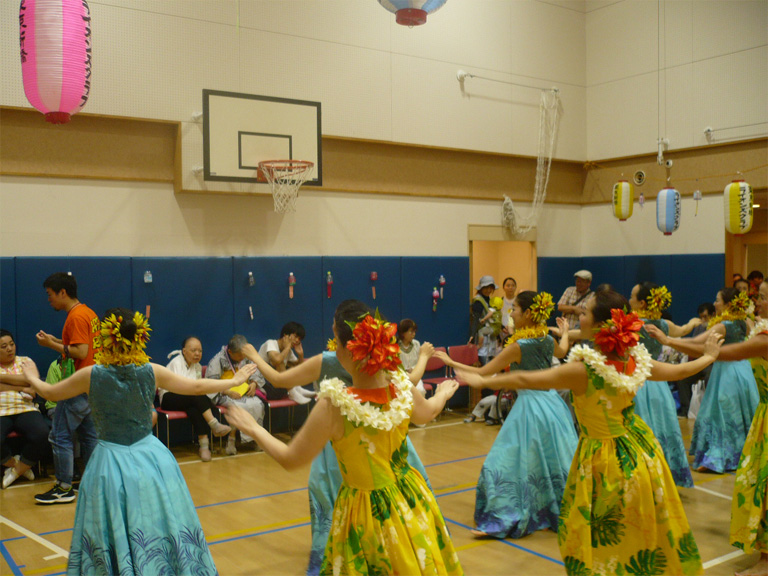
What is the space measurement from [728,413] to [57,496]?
6.07 metres

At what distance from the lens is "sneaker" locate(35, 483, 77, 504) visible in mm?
6223

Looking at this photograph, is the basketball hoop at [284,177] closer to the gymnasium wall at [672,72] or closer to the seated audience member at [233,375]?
the seated audience member at [233,375]

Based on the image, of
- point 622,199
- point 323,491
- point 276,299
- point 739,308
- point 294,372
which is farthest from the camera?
point 622,199

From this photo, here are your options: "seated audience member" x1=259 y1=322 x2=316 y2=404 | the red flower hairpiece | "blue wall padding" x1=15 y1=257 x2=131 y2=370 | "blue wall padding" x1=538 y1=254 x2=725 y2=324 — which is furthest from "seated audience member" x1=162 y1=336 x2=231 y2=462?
"blue wall padding" x1=538 y1=254 x2=725 y2=324

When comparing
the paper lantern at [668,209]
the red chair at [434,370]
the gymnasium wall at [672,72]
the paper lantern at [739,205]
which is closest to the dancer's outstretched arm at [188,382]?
the red chair at [434,370]

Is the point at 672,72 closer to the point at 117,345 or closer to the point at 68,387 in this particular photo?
the point at 117,345

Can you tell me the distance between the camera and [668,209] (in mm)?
10266

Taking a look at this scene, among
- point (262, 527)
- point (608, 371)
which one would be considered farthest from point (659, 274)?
point (608, 371)

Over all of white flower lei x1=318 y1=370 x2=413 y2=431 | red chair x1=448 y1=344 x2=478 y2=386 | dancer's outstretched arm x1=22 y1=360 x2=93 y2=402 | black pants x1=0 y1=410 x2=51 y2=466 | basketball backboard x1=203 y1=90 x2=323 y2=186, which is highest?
basketball backboard x1=203 y1=90 x2=323 y2=186

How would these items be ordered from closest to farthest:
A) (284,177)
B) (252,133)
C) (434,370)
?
(252,133) < (284,177) < (434,370)

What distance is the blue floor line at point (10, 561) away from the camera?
15.4 ft

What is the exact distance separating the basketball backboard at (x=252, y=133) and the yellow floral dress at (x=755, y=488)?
5.97m

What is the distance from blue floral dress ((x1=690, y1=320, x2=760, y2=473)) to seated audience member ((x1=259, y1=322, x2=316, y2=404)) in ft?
14.4

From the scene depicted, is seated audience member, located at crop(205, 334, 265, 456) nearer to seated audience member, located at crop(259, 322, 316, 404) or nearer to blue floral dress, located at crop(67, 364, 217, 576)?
seated audience member, located at crop(259, 322, 316, 404)
